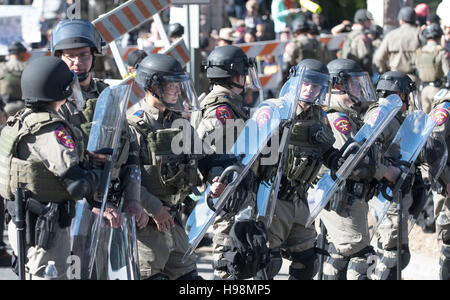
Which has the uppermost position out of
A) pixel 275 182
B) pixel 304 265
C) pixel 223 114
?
pixel 223 114

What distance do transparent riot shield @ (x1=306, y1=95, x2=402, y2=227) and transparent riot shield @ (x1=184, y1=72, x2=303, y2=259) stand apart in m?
0.65

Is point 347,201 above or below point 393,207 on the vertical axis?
above

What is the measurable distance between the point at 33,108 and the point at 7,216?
641mm

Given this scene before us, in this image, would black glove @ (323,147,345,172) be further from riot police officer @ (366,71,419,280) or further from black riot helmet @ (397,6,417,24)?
black riot helmet @ (397,6,417,24)

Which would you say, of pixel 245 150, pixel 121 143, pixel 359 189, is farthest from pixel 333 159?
pixel 121 143

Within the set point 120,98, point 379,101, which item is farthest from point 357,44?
point 120,98

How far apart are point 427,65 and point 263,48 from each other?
2295 mm


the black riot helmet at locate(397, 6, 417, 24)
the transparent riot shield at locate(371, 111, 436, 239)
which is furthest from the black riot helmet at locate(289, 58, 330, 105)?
the black riot helmet at locate(397, 6, 417, 24)

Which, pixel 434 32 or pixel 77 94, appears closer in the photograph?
pixel 77 94

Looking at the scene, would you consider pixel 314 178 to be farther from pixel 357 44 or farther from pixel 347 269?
pixel 357 44

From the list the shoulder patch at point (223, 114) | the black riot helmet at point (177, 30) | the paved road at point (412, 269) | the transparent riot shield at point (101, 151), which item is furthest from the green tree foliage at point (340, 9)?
the transparent riot shield at point (101, 151)

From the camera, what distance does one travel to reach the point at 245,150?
5660mm

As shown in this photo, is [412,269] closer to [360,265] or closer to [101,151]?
[360,265]

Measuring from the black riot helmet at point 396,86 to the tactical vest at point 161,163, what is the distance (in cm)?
224
